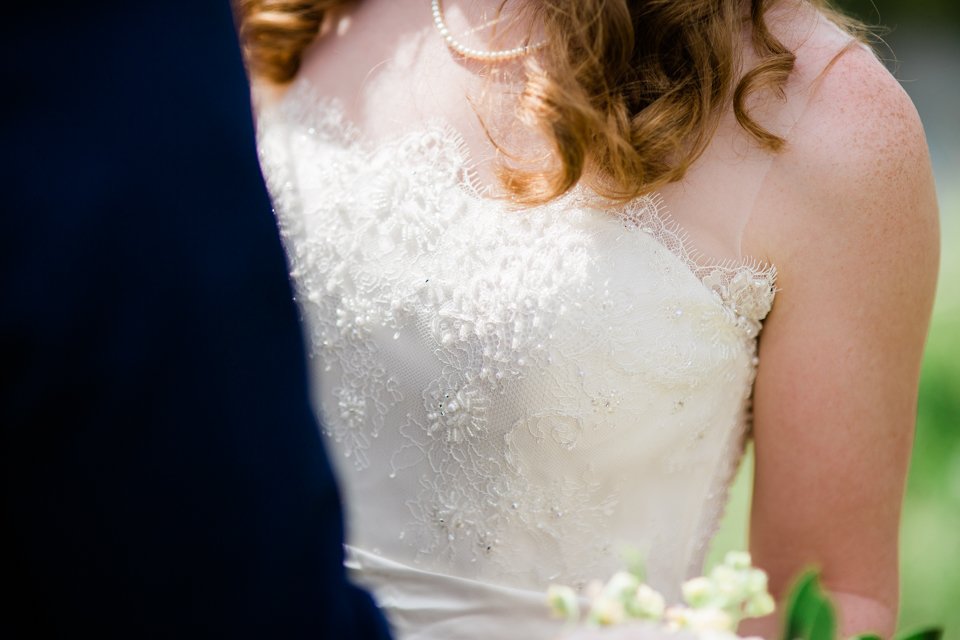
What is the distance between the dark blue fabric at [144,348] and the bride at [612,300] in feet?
3.08

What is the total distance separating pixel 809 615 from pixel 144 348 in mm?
625

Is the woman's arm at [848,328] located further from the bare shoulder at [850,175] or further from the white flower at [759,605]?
the white flower at [759,605]

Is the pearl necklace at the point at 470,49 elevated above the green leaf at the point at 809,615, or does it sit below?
above

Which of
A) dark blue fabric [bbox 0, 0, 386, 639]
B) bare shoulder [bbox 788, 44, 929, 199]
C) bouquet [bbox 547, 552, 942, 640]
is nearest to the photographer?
dark blue fabric [bbox 0, 0, 386, 639]

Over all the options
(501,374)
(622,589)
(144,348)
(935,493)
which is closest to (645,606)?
(622,589)

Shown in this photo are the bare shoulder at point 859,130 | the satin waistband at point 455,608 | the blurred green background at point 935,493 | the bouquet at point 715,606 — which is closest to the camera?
the bouquet at point 715,606

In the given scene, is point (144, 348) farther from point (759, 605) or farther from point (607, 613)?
point (759, 605)

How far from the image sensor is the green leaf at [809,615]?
0.82 m

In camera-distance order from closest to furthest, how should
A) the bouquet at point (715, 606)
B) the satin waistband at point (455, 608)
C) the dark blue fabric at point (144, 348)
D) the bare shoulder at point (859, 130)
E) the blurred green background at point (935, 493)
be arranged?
the dark blue fabric at point (144, 348)
the bouquet at point (715, 606)
the bare shoulder at point (859, 130)
the satin waistband at point (455, 608)
the blurred green background at point (935, 493)

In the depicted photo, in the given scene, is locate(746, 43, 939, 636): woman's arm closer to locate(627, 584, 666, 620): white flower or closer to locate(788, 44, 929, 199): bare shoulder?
locate(788, 44, 929, 199): bare shoulder

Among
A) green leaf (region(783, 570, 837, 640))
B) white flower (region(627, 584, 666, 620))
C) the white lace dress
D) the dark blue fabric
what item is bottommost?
the white lace dress

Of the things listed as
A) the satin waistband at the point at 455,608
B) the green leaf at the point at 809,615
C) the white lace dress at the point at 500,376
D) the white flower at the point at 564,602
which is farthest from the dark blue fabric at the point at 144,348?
the satin waistband at the point at 455,608

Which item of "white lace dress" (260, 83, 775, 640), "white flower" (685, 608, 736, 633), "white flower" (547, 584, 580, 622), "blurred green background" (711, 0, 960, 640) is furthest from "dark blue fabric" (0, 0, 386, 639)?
"blurred green background" (711, 0, 960, 640)

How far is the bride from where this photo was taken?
159 centimetres
